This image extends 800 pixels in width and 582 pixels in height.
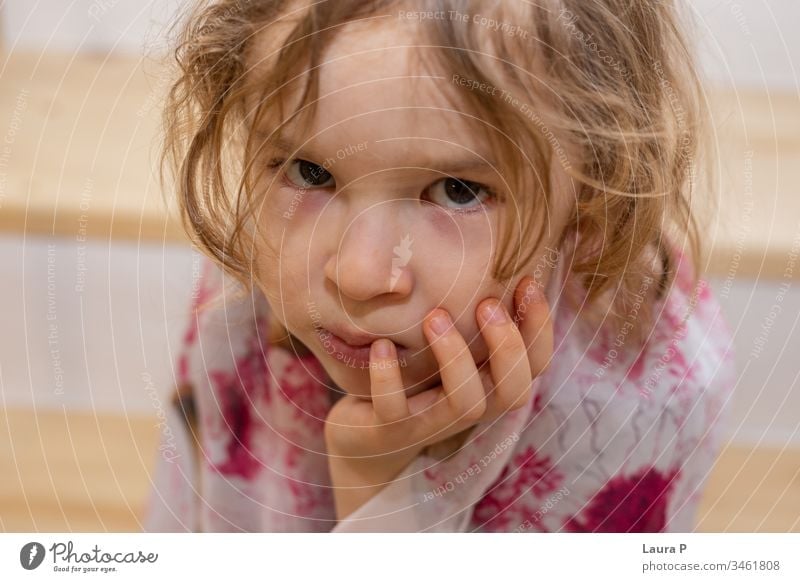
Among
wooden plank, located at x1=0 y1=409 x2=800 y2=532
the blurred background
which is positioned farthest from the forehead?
wooden plank, located at x1=0 y1=409 x2=800 y2=532

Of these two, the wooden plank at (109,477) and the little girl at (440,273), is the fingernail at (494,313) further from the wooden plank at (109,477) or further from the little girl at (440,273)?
the wooden plank at (109,477)

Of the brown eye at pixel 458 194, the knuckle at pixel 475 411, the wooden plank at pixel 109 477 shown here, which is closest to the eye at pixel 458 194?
the brown eye at pixel 458 194

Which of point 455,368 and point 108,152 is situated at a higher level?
point 108,152

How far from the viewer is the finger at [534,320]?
42cm

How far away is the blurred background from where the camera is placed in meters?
0.44

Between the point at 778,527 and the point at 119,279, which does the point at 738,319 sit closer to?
the point at 778,527

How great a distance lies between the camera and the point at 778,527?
0.47 m

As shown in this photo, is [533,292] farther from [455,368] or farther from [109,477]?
[109,477]

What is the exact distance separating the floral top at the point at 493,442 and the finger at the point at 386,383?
4cm

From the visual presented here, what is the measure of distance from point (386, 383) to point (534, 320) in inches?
3.1

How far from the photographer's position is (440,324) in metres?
0.40

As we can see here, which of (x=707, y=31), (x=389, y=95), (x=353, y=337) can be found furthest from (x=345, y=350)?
(x=707, y=31)

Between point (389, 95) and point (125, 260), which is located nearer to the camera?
point (389, 95)

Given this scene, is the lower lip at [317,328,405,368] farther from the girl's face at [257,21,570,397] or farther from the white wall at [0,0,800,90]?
the white wall at [0,0,800,90]
